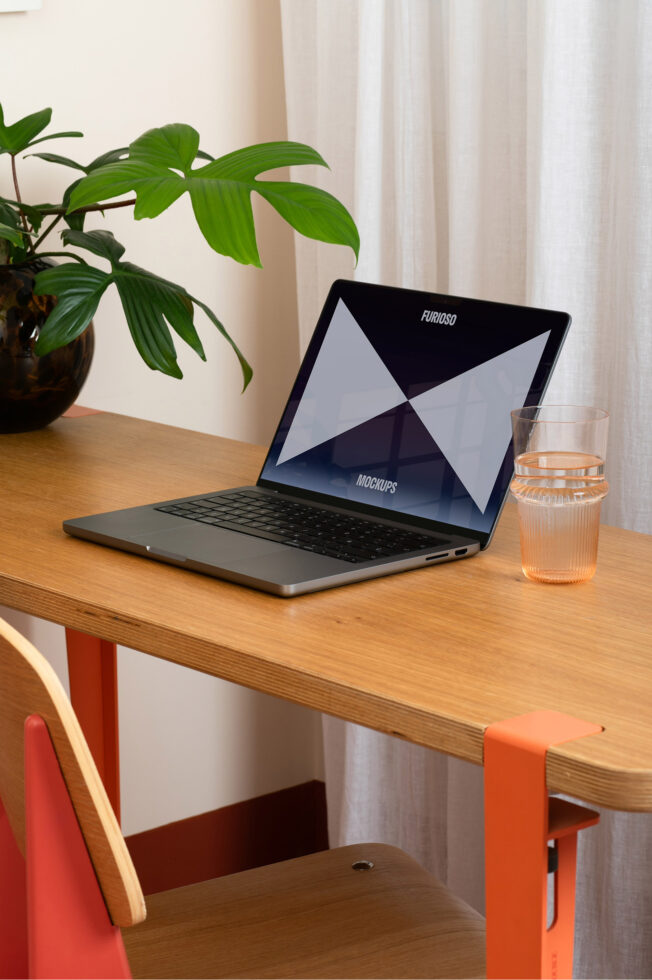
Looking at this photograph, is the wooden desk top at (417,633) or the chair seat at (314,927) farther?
the chair seat at (314,927)

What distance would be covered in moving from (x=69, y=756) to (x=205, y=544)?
36 cm

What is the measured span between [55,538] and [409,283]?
77cm

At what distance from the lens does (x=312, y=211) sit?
3.74 ft

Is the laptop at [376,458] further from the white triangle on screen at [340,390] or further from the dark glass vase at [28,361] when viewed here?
the dark glass vase at [28,361]

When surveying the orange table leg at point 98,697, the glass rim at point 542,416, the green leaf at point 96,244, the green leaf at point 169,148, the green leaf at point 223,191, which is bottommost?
the orange table leg at point 98,697

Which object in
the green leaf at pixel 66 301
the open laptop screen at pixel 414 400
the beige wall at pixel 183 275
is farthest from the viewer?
the beige wall at pixel 183 275

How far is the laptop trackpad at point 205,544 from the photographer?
98 centimetres

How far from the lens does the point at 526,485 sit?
0.97 m

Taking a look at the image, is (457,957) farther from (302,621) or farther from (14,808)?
(14,808)

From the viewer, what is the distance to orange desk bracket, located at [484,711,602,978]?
675 millimetres

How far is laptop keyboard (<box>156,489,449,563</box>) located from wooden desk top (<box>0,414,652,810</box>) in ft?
0.12

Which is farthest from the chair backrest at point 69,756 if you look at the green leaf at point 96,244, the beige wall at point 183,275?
the beige wall at point 183,275

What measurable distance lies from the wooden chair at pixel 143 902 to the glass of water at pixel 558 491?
12.1 inches

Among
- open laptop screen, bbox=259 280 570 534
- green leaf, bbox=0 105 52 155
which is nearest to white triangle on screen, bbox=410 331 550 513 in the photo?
open laptop screen, bbox=259 280 570 534
